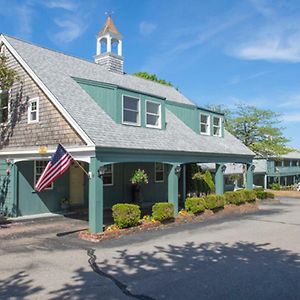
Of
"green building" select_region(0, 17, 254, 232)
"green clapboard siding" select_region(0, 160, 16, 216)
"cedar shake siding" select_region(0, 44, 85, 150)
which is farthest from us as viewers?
"green clapboard siding" select_region(0, 160, 16, 216)

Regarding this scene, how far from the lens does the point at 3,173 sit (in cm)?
1736

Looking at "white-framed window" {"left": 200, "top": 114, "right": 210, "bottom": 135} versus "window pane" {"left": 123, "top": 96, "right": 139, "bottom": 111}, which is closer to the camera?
"window pane" {"left": 123, "top": 96, "right": 139, "bottom": 111}

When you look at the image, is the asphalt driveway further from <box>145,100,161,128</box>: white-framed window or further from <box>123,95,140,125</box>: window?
<box>145,100,161,128</box>: white-framed window

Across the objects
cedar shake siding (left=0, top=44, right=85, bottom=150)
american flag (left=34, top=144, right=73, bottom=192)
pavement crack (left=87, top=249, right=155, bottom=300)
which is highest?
cedar shake siding (left=0, top=44, right=85, bottom=150)

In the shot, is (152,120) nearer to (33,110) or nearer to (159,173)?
(33,110)

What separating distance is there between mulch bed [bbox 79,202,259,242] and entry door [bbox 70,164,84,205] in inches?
218

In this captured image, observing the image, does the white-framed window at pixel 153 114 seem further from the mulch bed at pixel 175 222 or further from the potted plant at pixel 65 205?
the potted plant at pixel 65 205

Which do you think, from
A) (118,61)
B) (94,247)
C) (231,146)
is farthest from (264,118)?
(94,247)

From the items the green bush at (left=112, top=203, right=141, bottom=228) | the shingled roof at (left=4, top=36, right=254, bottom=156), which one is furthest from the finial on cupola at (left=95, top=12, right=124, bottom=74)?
the green bush at (left=112, top=203, right=141, bottom=228)

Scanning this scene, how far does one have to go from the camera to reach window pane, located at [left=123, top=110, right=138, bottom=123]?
17.1 metres

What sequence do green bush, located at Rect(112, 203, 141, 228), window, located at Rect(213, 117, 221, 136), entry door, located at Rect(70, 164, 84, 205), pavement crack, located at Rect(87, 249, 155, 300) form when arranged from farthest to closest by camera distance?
1. window, located at Rect(213, 117, 221, 136)
2. entry door, located at Rect(70, 164, 84, 205)
3. green bush, located at Rect(112, 203, 141, 228)
4. pavement crack, located at Rect(87, 249, 155, 300)

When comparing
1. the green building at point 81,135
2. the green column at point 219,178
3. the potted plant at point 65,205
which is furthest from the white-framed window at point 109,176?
the green column at point 219,178

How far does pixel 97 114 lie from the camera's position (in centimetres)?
1554

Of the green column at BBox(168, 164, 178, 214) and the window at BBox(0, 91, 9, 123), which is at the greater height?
the window at BBox(0, 91, 9, 123)
